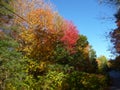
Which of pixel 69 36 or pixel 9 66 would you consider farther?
pixel 69 36

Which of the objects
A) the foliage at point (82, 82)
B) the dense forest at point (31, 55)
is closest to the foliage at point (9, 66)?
the dense forest at point (31, 55)

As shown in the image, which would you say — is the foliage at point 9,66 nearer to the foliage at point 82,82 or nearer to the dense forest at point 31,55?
the dense forest at point 31,55

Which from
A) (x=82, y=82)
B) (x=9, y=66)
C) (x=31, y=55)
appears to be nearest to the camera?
(x=9, y=66)

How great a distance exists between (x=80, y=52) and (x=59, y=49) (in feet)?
37.5

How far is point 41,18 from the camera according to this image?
86.2 ft

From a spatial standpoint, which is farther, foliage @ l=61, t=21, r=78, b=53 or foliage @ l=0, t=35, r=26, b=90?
foliage @ l=61, t=21, r=78, b=53

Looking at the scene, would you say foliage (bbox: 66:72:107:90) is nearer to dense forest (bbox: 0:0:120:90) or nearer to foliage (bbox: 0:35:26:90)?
dense forest (bbox: 0:0:120:90)

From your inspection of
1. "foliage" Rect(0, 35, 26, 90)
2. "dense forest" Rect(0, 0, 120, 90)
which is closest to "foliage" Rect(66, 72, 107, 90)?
"dense forest" Rect(0, 0, 120, 90)

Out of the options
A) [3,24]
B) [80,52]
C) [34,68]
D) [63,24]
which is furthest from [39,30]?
[80,52]

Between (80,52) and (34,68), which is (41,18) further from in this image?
(80,52)

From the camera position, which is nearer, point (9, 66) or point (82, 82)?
point (9, 66)

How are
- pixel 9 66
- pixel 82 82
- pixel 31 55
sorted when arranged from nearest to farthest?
pixel 9 66 < pixel 82 82 < pixel 31 55

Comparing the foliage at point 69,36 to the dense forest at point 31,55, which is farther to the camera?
the foliage at point 69,36

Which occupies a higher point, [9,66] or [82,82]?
[9,66]
